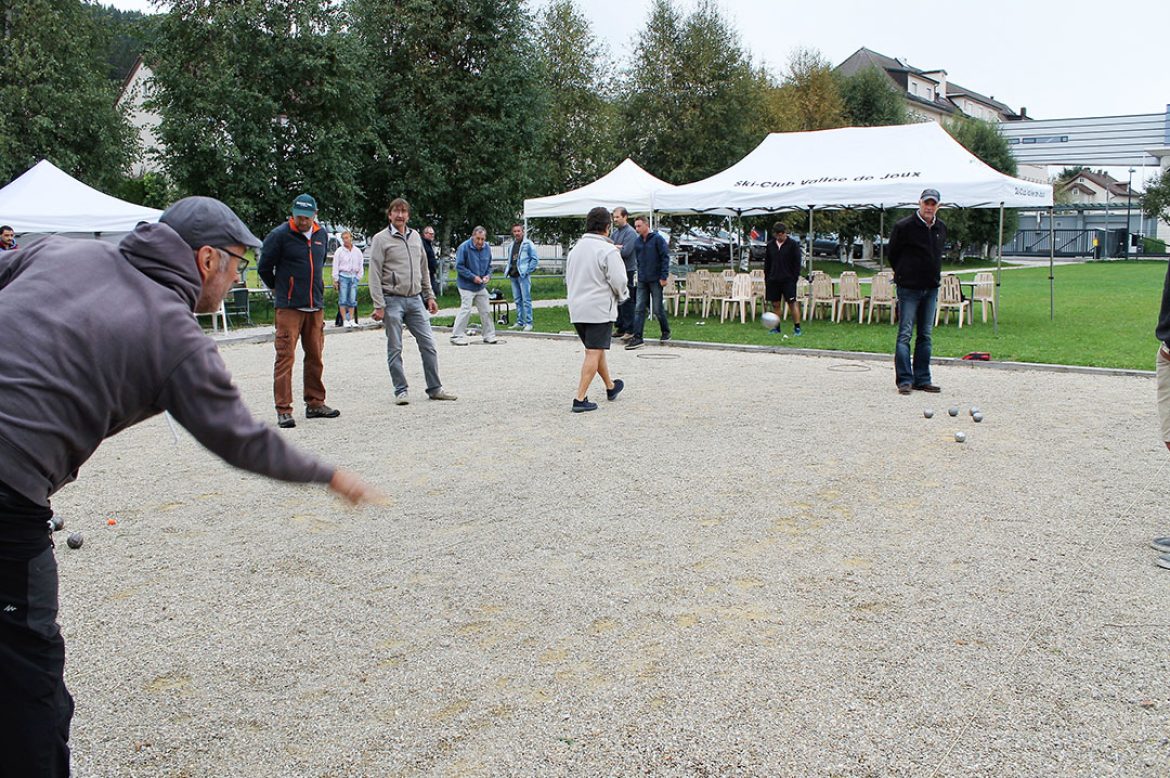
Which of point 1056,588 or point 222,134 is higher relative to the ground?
point 222,134

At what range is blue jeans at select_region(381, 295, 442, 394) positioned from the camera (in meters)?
9.71

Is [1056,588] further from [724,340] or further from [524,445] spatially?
[724,340]

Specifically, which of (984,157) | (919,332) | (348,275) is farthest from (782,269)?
(984,157)

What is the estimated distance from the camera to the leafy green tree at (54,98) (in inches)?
930

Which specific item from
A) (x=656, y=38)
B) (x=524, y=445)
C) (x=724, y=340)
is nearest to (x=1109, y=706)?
(x=524, y=445)

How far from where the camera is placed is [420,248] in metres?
9.80

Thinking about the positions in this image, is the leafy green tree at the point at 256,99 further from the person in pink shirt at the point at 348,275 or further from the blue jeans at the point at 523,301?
the blue jeans at the point at 523,301

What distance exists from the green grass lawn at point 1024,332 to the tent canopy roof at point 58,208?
19.9 ft

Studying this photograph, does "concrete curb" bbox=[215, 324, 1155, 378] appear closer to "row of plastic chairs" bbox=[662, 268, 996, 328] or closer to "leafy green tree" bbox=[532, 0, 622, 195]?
"row of plastic chairs" bbox=[662, 268, 996, 328]

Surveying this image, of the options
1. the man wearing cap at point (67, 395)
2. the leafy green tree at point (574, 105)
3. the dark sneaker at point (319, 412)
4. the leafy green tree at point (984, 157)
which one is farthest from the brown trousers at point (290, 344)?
the leafy green tree at point (984, 157)

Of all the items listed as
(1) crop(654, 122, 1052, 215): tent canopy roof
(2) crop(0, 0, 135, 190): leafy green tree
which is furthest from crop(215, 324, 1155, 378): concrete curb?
(2) crop(0, 0, 135, 190): leafy green tree

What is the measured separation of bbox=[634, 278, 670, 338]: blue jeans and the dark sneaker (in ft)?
21.7

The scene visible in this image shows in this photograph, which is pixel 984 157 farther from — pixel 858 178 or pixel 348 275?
pixel 348 275

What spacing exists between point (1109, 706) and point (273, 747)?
9.36 ft
